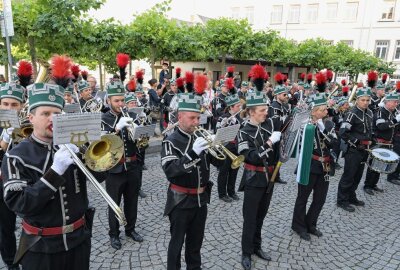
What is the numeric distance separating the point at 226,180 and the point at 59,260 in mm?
4966

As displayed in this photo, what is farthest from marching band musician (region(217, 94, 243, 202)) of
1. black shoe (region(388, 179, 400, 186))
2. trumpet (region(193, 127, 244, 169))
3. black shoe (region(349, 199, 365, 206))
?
black shoe (region(388, 179, 400, 186))

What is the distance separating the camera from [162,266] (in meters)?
4.86

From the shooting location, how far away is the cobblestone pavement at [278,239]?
16.7 ft

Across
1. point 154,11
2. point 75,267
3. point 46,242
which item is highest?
point 154,11

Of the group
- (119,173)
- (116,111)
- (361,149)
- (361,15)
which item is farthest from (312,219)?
(361,15)

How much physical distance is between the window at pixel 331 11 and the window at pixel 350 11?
1.48m

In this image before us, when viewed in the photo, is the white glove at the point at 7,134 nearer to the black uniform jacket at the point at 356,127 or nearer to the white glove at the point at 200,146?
the white glove at the point at 200,146

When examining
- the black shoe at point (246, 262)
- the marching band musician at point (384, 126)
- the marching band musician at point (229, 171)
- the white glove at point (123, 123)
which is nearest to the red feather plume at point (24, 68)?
the white glove at point (123, 123)

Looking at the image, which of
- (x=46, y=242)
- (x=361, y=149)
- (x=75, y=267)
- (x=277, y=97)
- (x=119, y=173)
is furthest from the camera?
(x=277, y=97)

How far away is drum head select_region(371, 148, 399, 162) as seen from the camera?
6984mm

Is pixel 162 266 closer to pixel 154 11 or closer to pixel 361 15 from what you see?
pixel 154 11

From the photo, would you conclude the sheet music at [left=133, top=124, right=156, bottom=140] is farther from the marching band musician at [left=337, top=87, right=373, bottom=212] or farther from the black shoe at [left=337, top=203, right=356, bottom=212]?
the black shoe at [left=337, top=203, right=356, bottom=212]

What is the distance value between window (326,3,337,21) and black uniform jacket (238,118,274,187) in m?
46.4

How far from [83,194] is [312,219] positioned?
4515 millimetres
